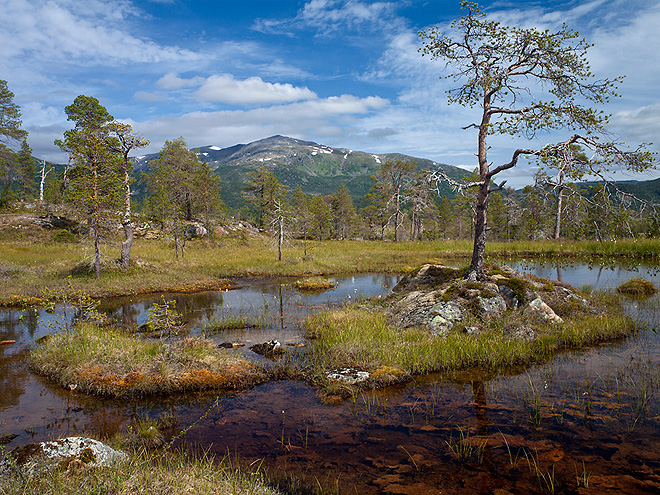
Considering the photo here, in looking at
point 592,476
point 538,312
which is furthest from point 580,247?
point 592,476

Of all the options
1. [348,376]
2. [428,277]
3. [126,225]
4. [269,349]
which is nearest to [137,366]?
[269,349]

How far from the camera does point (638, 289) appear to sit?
Result: 57.4ft

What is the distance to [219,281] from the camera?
2431 centimetres

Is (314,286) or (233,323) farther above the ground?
(314,286)

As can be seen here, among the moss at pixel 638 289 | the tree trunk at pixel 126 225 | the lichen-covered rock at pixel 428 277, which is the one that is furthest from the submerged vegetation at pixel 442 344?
the tree trunk at pixel 126 225

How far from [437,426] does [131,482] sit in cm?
500

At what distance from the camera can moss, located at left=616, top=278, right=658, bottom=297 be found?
17.2 meters

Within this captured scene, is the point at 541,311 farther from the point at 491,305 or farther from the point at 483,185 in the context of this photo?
the point at 483,185

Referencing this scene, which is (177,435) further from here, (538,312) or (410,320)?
(538,312)

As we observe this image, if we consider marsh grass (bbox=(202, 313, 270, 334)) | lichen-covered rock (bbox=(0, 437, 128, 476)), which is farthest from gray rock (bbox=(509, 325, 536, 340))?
lichen-covered rock (bbox=(0, 437, 128, 476))

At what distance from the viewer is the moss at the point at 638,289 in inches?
677

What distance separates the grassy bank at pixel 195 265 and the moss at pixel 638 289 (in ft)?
5.67

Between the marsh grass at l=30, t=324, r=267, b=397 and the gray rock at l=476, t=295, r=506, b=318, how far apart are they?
25.0ft

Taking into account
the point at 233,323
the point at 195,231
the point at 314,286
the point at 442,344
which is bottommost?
the point at 233,323
